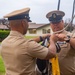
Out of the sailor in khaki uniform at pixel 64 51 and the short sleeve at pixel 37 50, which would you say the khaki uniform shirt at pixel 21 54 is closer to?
the short sleeve at pixel 37 50

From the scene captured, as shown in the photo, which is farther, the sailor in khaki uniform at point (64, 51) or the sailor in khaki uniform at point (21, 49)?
the sailor in khaki uniform at point (64, 51)

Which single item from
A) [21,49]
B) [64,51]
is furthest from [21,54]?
[64,51]

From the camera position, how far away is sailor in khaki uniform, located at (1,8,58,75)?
311 centimetres

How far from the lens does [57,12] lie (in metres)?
3.82

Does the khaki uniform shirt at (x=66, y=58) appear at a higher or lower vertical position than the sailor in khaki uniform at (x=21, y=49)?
lower

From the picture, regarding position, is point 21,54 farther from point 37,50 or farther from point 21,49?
point 37,50

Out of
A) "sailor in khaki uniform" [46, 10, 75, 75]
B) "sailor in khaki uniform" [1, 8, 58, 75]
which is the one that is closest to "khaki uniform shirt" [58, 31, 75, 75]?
"sailor in khaki uniform" [46, 10, 75, 75]

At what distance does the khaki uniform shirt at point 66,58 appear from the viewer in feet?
11.7

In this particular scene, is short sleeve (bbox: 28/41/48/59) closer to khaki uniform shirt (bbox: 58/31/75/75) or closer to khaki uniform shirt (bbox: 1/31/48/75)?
khaki uniform shirt (bbox: 1/31/48/75)

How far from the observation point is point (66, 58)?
11.8ft

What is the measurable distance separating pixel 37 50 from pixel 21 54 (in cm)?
17

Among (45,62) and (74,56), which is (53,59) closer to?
(45,62)

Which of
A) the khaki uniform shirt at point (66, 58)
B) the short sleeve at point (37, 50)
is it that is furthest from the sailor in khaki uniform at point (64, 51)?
the short sleeve at point (37, 50)

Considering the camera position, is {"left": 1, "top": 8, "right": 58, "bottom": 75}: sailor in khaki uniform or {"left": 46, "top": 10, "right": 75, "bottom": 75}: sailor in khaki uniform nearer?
{"left": 1, "top": 8, "right": 58, "bottom": 75}: sailor in khaki uniform
